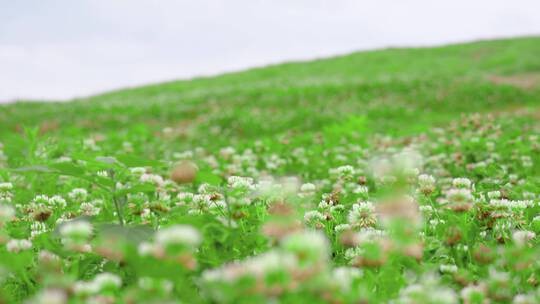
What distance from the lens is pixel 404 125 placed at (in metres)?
12.9

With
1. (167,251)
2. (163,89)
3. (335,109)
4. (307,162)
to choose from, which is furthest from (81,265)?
(163,89)

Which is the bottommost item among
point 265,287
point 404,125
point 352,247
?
point 404,125

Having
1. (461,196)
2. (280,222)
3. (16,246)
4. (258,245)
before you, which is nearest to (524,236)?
(461,196)

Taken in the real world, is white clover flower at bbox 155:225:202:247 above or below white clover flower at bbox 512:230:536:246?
above

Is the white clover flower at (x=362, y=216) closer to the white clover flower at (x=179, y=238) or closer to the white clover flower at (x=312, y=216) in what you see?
the white clover flower at (x=312, y=216)

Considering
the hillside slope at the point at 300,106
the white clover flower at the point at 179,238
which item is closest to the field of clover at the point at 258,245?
the white clover flower at the point at 179,238

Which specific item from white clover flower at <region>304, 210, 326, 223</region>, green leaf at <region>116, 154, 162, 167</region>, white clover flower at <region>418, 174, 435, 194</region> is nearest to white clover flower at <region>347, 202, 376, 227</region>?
white clover flower at <region>304, 210, 326, 223</region>

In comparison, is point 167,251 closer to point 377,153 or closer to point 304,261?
point 304,261

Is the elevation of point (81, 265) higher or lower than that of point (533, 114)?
higher

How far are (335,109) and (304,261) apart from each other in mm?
13713

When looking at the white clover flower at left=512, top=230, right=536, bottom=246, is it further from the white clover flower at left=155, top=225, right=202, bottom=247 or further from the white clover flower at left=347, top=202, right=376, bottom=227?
the white clover flower at left=155, top=225, right=202, bottom=247

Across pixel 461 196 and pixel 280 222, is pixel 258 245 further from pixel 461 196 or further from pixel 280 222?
pixel 461 196

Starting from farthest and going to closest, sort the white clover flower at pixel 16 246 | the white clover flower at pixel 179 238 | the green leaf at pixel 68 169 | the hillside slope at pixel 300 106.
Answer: the hillside slope at pixel 300 106 → the green leaf at pixel 68 169 → the white clover flower at pixel 16 246 → the white clover flower at pixel 179 238

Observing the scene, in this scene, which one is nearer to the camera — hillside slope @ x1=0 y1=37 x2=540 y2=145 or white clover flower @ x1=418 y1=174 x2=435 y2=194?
white clover flower @ x1=418 y1=174 x2=435 y2=194
